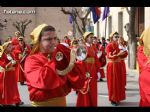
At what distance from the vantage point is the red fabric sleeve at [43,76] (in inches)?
162

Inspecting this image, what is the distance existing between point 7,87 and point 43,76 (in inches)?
214

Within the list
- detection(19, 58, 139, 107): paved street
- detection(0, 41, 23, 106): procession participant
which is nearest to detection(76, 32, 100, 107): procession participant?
detection(19, 58, 139, 107): paved street

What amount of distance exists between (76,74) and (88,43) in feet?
13.8

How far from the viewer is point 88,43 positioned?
28.0ft

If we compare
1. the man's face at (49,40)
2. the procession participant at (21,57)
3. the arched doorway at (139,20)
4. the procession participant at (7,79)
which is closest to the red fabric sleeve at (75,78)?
the man's face at (49,40)

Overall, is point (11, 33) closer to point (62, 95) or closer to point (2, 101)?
point (2, 101)

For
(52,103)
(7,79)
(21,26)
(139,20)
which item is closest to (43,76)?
(52,103)

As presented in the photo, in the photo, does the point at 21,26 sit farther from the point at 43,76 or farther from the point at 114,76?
the point at 43,76

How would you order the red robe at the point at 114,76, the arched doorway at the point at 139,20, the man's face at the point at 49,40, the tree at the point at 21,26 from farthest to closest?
the tree at the point at 21,26, the arched doorway at the point at 139,20, the red robe at the point at 114,76, the man's face at the point at 49,40

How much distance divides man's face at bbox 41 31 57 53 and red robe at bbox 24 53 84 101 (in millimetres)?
111

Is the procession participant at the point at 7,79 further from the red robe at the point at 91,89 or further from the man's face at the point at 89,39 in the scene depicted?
the red robe at the point at 91,89
